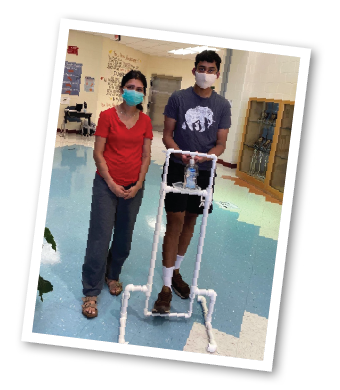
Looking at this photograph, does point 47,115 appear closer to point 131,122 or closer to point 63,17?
point 63,17

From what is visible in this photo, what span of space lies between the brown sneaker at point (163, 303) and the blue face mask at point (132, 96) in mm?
1082

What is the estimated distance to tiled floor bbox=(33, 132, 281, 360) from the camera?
6.35 feet

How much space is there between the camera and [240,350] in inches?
75.9

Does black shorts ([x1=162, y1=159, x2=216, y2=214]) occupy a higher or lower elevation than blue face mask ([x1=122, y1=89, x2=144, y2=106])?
lower

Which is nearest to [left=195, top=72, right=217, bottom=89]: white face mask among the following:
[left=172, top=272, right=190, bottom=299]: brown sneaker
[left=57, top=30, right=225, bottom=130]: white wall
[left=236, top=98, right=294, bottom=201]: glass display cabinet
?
[left=172, top=272, right=190, bottom=299]: brown sneaker

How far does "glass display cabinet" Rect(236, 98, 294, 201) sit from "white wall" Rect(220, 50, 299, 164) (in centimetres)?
17

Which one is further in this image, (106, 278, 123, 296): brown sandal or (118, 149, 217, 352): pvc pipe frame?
(106, 278, 123, 296): brown sandal

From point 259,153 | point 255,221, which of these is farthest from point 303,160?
point 259,153

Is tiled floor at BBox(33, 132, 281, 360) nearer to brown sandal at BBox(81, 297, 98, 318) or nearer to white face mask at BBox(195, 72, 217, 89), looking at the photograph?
brown sandal at BBox(81, 297, 98, 318)

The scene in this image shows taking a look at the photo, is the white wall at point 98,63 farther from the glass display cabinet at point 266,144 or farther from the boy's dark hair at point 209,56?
the boy's dark hair at point 209,56

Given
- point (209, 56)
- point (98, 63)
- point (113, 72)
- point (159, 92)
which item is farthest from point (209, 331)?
point (159, 92)

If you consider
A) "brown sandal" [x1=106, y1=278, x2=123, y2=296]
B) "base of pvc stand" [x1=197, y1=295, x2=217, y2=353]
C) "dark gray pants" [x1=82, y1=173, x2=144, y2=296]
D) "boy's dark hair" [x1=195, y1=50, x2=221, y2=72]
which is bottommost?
"base of pvc stand" [x1=197, y1=295, x2=217, y2=353]

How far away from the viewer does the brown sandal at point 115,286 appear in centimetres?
226

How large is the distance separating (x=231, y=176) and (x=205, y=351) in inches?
202
